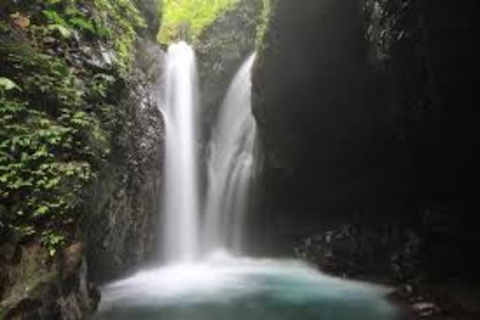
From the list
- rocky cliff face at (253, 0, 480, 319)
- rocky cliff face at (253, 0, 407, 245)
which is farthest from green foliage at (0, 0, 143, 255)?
rocky cliff face at (253, 0, 480, 319)

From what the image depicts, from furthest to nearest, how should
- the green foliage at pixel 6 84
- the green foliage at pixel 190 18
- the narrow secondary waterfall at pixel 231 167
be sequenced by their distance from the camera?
the green foliage at pixel 190 18 < the narrow secondary waterfall at pixel 231 167 < the green foliage at pixel 6 84

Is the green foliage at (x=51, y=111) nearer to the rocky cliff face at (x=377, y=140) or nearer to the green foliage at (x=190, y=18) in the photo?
the rocky cliff face at (x=377, y=140)

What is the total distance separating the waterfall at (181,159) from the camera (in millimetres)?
17062

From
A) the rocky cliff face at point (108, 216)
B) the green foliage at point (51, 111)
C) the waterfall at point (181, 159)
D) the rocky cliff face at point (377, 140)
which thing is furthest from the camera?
the waterfall at point (181, 159)

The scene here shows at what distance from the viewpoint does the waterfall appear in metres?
17.1

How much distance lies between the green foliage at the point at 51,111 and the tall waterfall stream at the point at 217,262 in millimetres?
2459

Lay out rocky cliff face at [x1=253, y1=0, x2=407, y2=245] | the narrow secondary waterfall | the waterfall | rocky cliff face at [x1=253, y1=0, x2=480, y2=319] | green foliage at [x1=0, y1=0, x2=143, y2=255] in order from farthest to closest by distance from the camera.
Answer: the narrow secondary waterfall
the waterfall
rocky cliff face at [x1=253, y1=0, x2=407, y2=245]
rocky cliff face at [x1=253, y1=0, x2=480, y2=319]
green foliage at [x1=0, y1=0, x2=143, y2=255]

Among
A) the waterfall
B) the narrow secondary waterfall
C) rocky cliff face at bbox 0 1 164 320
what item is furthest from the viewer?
the narrow secondary waterfall

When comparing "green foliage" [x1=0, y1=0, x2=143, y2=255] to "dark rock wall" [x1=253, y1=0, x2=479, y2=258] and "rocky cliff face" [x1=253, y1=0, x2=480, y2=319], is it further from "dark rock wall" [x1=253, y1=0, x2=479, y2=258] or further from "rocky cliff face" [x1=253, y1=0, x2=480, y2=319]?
"rocky cliff face" [x1=253, y1=0, x2=480, y2=319]

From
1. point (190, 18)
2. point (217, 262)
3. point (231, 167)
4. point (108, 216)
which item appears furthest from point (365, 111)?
point (190, 18)

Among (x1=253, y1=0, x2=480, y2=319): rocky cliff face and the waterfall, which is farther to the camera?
the waterfall

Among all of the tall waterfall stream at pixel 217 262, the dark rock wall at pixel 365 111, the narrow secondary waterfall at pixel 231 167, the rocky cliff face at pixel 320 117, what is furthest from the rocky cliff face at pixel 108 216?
the dark rock wall at pixel 365 111

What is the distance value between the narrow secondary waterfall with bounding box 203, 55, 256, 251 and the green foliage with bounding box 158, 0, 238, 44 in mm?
3076

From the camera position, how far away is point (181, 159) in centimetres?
1819
